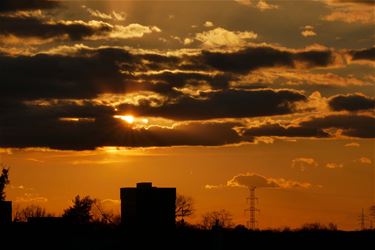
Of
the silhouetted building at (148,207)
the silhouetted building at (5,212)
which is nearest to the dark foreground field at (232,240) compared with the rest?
the silhouetted building at (148,207)

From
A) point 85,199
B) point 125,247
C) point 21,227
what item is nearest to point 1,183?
point 85,199

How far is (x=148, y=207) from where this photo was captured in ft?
189

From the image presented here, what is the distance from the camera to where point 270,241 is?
58.1m

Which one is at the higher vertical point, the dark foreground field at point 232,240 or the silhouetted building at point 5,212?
the silhouetted building at point 5,212

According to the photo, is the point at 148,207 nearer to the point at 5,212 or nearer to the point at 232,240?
the point at 232,240

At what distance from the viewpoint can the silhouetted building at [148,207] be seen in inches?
2256

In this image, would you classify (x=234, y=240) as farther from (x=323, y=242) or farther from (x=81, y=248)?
(x=81, y=248)

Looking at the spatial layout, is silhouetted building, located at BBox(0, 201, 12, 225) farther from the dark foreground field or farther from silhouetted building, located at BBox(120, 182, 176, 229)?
silhouetted building, located at BBox(120, 182, 176, 229)

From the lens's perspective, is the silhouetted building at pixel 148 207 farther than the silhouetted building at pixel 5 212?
No

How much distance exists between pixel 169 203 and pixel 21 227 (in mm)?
16565

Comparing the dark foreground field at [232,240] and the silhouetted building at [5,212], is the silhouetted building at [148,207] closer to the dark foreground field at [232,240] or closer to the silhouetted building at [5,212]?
the dark foreground field at [232,240]

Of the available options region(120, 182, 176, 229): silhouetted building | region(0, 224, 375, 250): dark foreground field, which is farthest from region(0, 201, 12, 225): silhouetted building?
region(120, 182, 176, 229): silhouetted building

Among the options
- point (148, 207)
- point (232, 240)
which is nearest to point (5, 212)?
point (148, 207)

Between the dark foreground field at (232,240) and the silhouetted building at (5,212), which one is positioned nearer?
the dark foreground field at (232,240)
